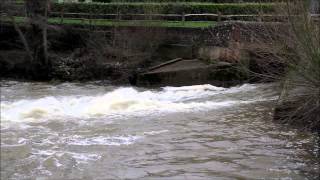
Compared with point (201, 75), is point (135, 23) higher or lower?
higher

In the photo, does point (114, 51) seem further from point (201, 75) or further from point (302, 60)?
point (302, 60)

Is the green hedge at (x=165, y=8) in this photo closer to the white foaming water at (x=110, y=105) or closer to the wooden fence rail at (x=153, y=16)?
the wooden fence rail at (x=153, y=16)

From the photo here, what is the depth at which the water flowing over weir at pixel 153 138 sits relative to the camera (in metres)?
11.3

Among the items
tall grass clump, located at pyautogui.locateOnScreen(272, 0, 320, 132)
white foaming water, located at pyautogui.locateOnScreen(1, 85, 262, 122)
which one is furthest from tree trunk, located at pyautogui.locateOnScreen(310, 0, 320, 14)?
white foaming water, located at pyautogui.locateOnScreen(1, 85, 262, 122)

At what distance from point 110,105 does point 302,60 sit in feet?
29.7

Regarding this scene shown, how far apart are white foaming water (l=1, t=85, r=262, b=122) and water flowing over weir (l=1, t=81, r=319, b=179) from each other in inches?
1.4

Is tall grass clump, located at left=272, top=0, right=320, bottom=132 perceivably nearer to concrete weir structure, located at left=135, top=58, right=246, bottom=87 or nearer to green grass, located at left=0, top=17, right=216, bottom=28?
concrete weir structure, located at left=135, top=58, right=246, bottom=87

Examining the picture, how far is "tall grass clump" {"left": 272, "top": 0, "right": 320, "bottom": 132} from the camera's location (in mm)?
12109

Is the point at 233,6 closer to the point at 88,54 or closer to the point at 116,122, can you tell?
the point at 88,54

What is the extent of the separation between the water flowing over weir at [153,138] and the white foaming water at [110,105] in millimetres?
35

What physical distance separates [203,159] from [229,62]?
1520 cm

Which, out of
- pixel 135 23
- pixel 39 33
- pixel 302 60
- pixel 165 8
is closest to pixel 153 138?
pixel 302 60

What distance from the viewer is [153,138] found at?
14547mm

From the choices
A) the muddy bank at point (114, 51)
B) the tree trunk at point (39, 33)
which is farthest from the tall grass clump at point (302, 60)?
the tree trunk at point (39, 33)
